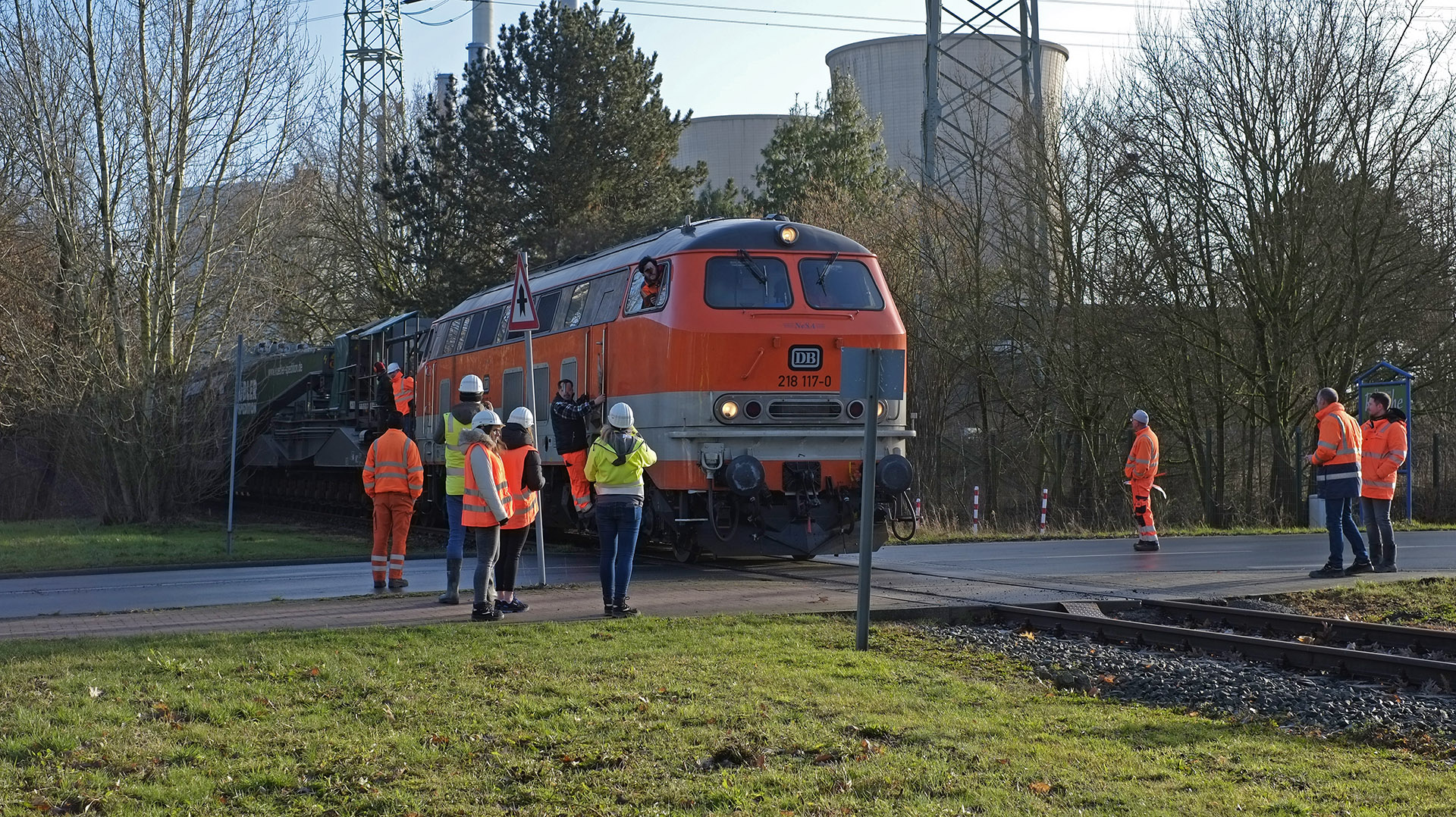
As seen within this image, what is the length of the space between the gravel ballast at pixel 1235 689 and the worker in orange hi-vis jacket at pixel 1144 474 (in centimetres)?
893

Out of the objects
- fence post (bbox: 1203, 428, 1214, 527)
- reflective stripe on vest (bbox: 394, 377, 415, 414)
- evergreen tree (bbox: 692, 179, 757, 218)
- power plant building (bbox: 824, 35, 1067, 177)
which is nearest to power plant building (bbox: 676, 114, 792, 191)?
power plant building (bbox: 824, 35, 1067, 177)

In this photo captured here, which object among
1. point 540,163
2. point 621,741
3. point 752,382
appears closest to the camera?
point 621,741

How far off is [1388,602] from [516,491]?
308 inches

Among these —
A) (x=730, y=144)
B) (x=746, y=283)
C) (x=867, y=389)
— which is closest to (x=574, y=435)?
(x=746, y=283)

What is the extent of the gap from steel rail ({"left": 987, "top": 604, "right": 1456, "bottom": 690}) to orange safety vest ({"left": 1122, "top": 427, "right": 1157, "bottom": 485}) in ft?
25.7

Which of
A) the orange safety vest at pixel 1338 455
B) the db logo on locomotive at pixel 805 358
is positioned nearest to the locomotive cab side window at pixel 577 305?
the db logo on locomotive at pixel 805 358

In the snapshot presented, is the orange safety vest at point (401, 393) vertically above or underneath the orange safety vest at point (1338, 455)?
above

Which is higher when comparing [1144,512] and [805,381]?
[805,381]

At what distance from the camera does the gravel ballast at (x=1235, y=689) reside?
716 cm

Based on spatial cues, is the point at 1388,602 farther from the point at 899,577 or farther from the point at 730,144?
the point at 730,144

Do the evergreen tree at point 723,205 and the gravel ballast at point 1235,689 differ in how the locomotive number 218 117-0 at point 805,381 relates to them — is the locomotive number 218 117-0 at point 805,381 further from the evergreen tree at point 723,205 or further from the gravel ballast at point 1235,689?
the evergreen tree at point 723,205

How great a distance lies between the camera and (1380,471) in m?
14.8

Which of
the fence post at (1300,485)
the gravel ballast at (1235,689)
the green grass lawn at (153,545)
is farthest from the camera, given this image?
the fence post at (1300,485)

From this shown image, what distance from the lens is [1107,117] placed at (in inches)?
1067
